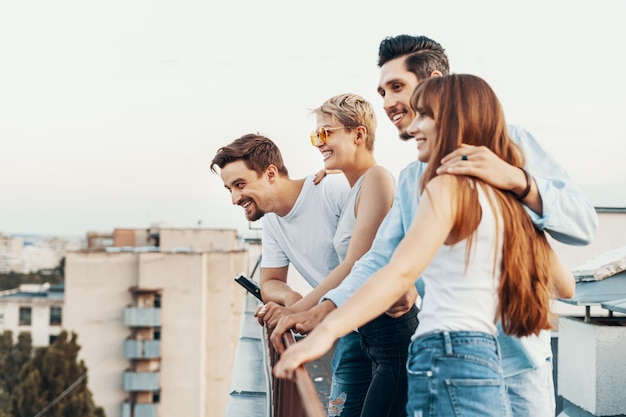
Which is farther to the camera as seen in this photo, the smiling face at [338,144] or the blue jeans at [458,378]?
the smiling face at [338,144]

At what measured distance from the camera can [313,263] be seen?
122 inches

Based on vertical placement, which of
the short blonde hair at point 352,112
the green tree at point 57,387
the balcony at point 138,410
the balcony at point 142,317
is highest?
the balcony at point 142,317

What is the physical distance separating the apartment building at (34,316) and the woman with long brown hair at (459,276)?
76.0 meters

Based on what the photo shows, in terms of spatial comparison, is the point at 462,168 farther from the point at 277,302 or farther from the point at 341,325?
the point at 277,302

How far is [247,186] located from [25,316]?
7616 cm

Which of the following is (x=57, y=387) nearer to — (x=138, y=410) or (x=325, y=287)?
(x=138, y=410)

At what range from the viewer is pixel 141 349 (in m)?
55.8

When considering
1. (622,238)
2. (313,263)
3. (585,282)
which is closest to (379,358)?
(313,263)

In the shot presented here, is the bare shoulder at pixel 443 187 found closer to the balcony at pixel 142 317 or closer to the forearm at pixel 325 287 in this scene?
the forearm at pixel 325 287

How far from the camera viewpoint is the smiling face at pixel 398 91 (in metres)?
2.61

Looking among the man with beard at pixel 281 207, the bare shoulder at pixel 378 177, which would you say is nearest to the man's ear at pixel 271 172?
the man with beard at pixel 281 207

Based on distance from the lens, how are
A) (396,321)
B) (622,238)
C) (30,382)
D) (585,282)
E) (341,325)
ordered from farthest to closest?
(30,382) < (622,238) < (585,282) < (396,321) < (341,325)

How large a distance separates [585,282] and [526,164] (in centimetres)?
266

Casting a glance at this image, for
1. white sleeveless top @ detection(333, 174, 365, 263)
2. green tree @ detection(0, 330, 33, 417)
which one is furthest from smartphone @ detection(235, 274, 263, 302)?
green tree @ detection(0, 330, 33, 417)
